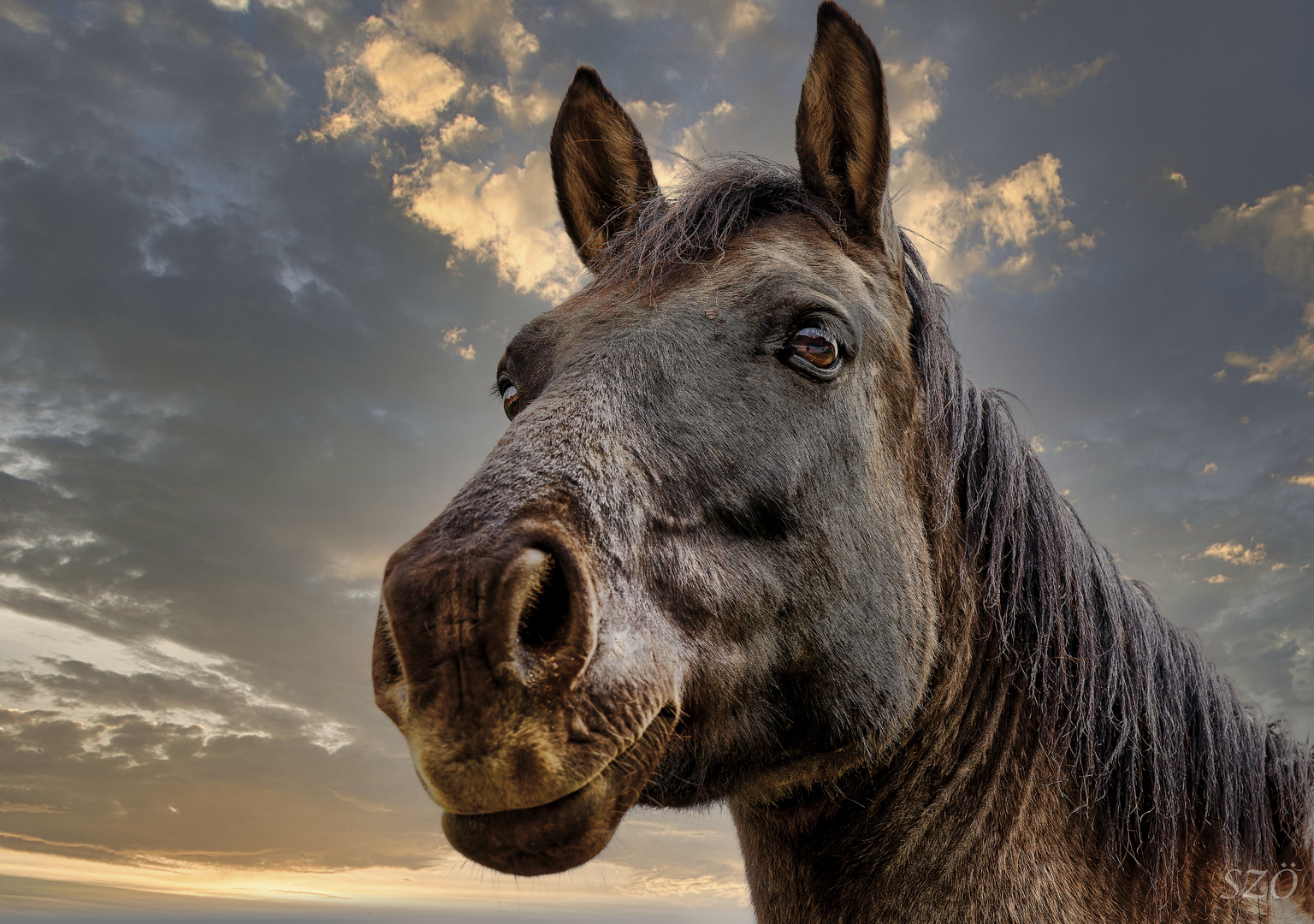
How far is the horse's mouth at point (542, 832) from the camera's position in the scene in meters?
1.63

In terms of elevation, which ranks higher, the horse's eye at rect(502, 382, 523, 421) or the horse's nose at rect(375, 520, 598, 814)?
the horse's eye at rect(502, 382, 523, 421)

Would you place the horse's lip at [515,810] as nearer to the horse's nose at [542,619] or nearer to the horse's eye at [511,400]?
the horse's nose at [542,619]

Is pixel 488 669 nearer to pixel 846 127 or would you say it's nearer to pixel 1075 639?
pixel 1075 639

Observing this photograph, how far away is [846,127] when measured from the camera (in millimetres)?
2932

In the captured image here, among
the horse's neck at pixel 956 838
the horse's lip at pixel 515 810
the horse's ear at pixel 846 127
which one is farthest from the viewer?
the horse's ear at pixel 846 127

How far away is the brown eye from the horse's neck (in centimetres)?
171

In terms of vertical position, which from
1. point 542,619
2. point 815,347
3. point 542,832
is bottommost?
point 542,832

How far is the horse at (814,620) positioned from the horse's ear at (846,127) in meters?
0.01

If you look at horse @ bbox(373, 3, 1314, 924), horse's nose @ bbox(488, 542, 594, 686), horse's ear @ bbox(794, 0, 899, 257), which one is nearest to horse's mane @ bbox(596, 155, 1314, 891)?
horse @ bbox(373, 3, 1314, 924)

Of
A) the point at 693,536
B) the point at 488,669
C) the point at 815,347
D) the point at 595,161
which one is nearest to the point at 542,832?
the point at 488,669

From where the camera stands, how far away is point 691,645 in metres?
1.98

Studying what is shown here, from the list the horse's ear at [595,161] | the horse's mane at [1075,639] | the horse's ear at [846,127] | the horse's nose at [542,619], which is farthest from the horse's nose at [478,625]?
the horse's ear at [595,161]

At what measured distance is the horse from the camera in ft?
5.32

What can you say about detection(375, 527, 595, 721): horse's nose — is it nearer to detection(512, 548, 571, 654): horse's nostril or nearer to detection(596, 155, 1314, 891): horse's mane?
detection(512, 548, 571, 654): horse's nostril
